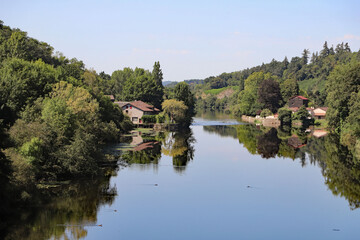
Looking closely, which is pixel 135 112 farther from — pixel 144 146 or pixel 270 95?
pixel 270 95

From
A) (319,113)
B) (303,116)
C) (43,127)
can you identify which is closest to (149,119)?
(303,116)

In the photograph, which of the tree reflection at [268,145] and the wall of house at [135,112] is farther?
the wall of house at [135,112]

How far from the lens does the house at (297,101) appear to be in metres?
132

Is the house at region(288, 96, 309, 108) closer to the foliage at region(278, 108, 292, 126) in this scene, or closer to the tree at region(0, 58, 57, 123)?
the foliage at region(278, 108, 292, 126)

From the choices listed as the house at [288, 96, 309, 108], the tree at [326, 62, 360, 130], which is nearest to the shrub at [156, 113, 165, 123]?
the tree at [326, 62, 360, 130]

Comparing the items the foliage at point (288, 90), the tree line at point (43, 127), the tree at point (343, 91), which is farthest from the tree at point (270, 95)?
the tree line at point (43, 127)

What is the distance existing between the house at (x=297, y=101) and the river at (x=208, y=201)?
77786 millimetres

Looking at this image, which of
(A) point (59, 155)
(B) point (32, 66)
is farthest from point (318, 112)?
(A) point (59, 155)

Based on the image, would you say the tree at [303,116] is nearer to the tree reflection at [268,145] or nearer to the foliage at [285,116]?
the foliage at [285,116]

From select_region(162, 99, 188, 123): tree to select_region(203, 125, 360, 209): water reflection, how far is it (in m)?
11.1

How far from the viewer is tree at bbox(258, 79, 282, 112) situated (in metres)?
134

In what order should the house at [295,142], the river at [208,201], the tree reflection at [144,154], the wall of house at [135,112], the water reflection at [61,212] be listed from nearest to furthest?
1. the water reflection at [61,212]
2. the river at [208,201]
3. the tree reflection at [144,154]
4. the house at [295,142]
5. the wall of house at [135,112]

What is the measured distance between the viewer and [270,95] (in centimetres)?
13250

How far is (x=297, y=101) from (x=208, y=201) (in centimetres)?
10643
